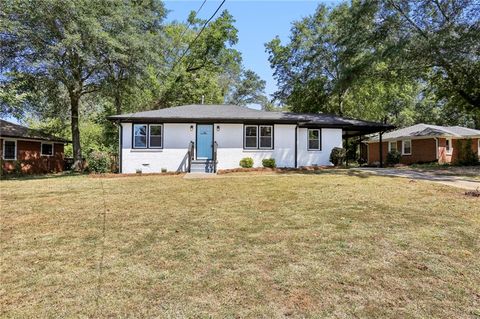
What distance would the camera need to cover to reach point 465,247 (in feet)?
16.1

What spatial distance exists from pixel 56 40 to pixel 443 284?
20.4 meters

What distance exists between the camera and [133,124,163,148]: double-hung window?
17203 mm

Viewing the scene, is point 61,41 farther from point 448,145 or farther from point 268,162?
point 448,145

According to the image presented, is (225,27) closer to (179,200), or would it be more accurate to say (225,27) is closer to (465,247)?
(179,200)

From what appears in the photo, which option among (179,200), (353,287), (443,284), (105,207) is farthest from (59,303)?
(179,200)

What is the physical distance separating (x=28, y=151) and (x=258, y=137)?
15.6 metres

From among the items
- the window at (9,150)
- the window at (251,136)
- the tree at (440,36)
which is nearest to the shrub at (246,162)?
the window at (251,136)

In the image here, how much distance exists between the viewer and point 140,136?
17250mm

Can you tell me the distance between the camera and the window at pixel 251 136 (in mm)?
17891

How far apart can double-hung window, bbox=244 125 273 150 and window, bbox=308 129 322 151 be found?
7.93 feet

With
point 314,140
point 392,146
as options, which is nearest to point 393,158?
point 392,146

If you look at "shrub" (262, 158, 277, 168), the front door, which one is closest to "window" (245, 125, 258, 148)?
"shrub" (262, 158, 277, 168)

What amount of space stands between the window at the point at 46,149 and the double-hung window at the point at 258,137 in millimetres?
15047

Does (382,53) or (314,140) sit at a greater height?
(382,53)
